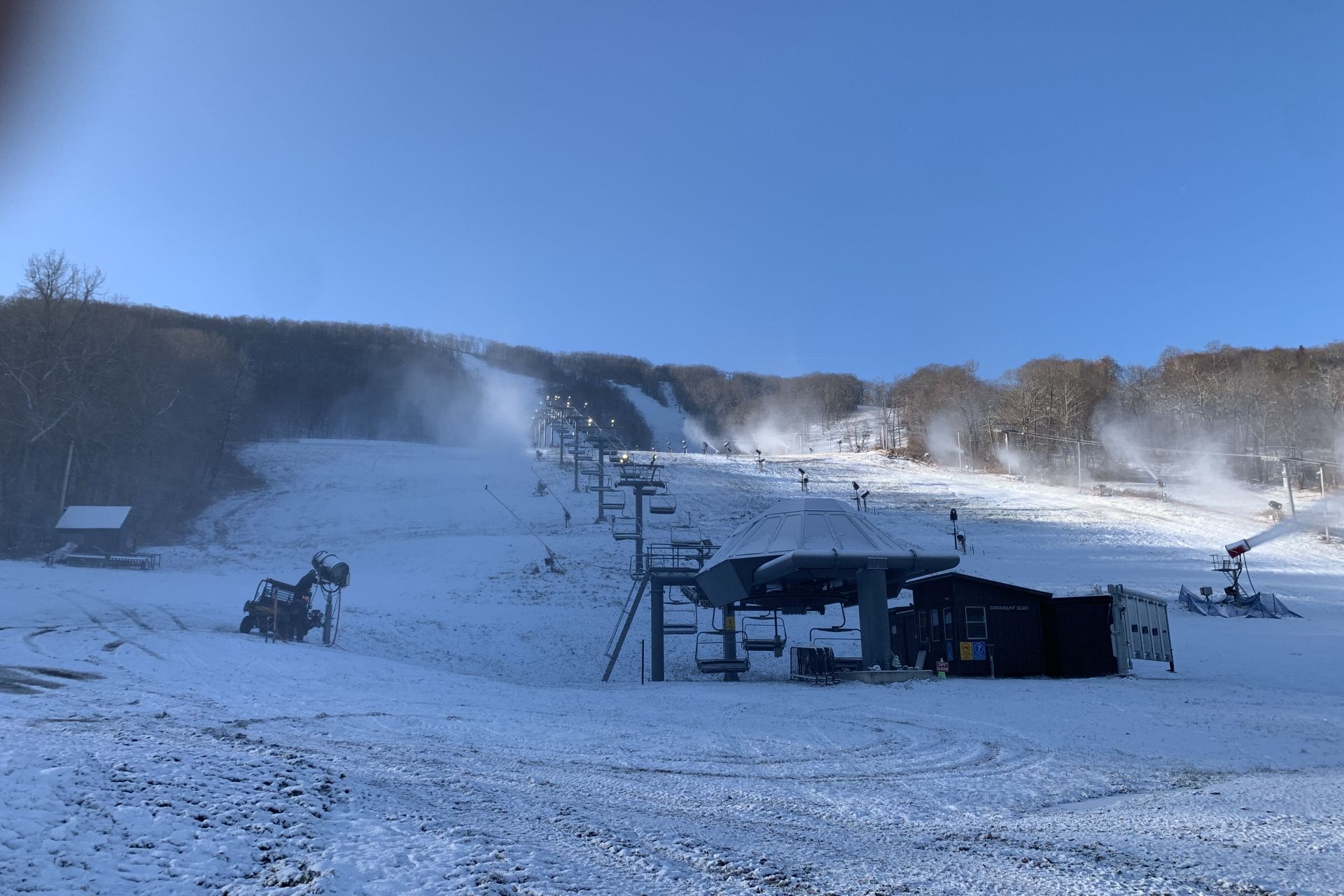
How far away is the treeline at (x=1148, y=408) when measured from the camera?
69812mm

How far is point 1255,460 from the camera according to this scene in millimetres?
67312

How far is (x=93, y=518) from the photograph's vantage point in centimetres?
3866

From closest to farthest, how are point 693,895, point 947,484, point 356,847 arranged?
point 693,895
point 356,847
point 947,484

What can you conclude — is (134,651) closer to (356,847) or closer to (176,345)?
(356,847)

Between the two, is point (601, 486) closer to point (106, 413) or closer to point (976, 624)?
point (976, 624)

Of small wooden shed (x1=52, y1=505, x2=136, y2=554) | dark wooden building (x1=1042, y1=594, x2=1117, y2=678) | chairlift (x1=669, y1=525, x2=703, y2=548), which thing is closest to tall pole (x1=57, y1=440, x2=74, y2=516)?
small wooden shed (x1=52, y1=505, x2=136, y2=554)

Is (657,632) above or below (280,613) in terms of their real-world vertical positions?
below

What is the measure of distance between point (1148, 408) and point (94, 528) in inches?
3488

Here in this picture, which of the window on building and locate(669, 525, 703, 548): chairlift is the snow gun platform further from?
locate(669, 525, 703, 548): chairlift

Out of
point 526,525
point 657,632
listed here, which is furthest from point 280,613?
point 526,525

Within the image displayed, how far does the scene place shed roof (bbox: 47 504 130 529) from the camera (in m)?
38.3

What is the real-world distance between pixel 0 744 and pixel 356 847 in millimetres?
3214

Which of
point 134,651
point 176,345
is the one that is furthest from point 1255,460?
point 176,345

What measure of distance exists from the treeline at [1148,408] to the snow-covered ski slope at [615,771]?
2230 inches
